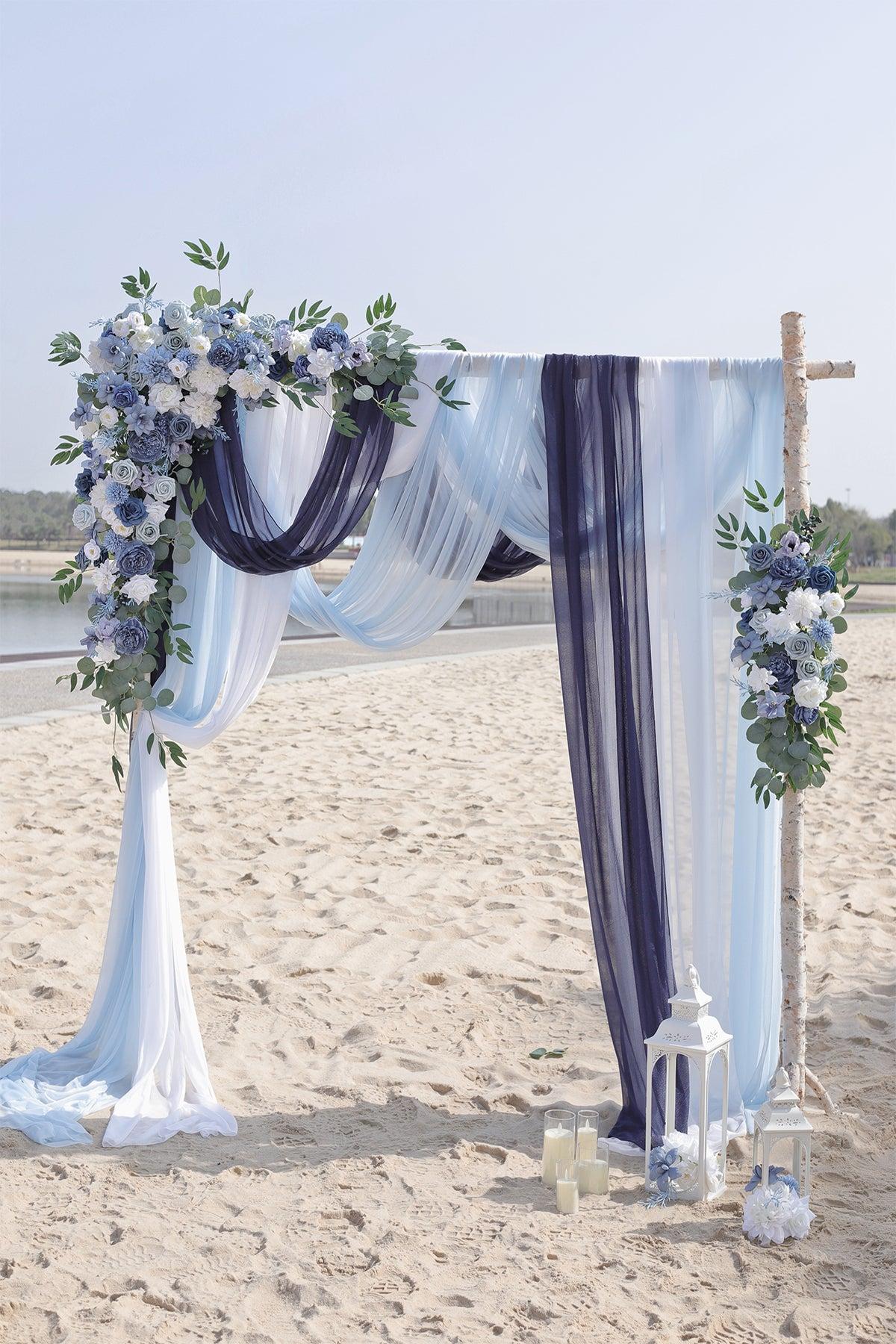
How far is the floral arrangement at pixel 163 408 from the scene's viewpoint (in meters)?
A: 3.46

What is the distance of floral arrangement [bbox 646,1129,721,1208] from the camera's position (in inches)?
123

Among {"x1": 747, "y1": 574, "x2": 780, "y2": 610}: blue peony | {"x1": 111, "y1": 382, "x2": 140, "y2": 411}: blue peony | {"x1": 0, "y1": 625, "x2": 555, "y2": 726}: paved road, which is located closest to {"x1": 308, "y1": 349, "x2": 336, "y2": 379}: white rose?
{"x1": 111, "y1": 382, "x2": 140, "y2": 411}: blue peony

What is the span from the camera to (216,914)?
17.2 feet

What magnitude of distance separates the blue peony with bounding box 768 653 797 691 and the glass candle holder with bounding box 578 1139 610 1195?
4.46 ft

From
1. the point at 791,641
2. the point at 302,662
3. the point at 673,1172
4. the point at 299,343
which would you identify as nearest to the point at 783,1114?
the point at 673,1172

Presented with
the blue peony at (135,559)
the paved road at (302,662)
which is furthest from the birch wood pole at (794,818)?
the paved road at (302,662)

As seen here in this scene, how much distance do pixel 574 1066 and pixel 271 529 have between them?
2015 millimetres

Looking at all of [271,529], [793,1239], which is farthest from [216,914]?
[793,1239]

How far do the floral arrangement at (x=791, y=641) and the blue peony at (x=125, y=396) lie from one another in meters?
1.75

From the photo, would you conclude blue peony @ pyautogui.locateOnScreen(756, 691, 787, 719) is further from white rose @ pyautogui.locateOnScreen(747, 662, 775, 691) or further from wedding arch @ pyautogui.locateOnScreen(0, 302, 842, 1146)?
wedding arch @ pyautogui.locateOnScreen(0, 302, 842, 1146)

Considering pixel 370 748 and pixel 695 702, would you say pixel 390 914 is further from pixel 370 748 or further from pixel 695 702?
pixel 370 748

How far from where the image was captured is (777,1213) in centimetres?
289

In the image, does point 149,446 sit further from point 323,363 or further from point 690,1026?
point 690,1026

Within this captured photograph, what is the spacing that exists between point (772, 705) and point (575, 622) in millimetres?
589
